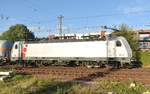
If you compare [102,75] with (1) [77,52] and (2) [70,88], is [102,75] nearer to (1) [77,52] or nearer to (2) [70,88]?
(2) [70,88]

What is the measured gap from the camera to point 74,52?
128ft

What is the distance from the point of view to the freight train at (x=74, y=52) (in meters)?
35.5

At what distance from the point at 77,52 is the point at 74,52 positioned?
0.44 m

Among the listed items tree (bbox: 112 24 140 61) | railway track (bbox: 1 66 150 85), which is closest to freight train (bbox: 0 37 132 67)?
railway track (bbox: 1 66 150 85)

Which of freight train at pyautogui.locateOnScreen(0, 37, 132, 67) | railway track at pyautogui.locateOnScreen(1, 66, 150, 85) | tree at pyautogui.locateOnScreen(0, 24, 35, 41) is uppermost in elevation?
tree at pyautogui.locateOnScreen(0, 24, 35, 41)

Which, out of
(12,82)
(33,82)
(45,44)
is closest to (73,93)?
(33,82)

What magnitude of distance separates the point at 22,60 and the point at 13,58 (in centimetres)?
175

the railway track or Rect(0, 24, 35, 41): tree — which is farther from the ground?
Rect(0, 24, 35, 41): tree

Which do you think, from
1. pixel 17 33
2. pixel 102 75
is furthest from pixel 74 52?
pixel 17 33

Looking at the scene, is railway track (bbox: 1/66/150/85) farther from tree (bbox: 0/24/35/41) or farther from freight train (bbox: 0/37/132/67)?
tree (bbox: 0/24/35/41)

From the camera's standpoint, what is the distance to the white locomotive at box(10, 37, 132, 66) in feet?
116

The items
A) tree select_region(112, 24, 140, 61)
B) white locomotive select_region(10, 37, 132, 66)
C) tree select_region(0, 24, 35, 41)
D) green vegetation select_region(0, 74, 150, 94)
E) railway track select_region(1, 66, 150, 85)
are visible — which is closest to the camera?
green vegetation select_region(0, 74, 150, 94)

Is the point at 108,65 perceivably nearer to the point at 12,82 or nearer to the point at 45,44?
the point at 45,44

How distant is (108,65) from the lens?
36.0m
